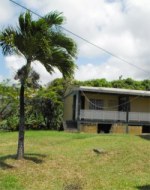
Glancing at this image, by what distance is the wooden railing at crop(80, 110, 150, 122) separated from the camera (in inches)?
1171

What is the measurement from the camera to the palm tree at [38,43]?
14.1 metres

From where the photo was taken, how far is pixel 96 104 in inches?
1261

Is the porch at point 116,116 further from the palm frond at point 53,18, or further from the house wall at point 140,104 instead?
the palm frond at point 53,18

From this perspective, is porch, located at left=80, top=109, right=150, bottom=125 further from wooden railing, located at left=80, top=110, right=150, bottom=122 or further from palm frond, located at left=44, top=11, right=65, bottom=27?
palm frond, located at left=44, top=11, right=65, bottom=27

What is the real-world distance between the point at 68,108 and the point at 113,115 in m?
6.41

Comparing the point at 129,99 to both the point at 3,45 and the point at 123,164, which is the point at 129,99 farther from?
the point at 3,45

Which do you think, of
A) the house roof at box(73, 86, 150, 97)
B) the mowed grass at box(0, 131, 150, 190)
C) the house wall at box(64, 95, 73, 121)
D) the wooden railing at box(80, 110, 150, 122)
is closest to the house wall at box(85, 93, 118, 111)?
the house roof at box(73, 86, 150, 97)

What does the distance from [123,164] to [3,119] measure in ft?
61.1

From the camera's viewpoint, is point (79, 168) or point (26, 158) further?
point (26, 158)

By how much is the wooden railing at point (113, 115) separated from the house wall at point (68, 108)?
4.91 meters

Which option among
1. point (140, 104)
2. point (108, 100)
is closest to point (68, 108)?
point (108, 100)

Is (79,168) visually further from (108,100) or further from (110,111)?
(108,100)

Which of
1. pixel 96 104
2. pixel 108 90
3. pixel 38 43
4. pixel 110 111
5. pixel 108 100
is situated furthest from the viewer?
pixel 108 100

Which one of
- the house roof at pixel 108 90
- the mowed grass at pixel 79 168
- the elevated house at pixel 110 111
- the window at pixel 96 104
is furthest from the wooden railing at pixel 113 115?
the mowed grass at pixel 79 168
